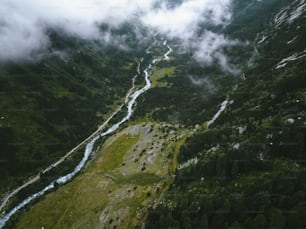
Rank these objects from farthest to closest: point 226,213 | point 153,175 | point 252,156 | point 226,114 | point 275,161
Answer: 1. point 226,114
2. point 153,175
3. point 252,156
4. point 275,161
5. point 226,213

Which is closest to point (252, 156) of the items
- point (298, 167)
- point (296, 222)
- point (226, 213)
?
point (298, 167)

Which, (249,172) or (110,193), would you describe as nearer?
(249,172)

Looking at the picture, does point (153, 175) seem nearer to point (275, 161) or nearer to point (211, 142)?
point (211, 142)

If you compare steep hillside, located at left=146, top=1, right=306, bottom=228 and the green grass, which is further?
the green grass

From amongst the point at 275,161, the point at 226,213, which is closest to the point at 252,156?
the point at 275,161

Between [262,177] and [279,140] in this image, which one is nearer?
[262,177]

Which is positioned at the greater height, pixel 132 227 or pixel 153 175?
pixel 153 175

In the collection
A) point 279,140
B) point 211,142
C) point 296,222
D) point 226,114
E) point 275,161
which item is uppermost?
point 226,114

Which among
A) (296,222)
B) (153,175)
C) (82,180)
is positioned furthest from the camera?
(82,180)

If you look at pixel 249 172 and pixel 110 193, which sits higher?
pixel 110 193

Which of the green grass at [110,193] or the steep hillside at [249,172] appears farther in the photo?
the green grass at [110,193]
